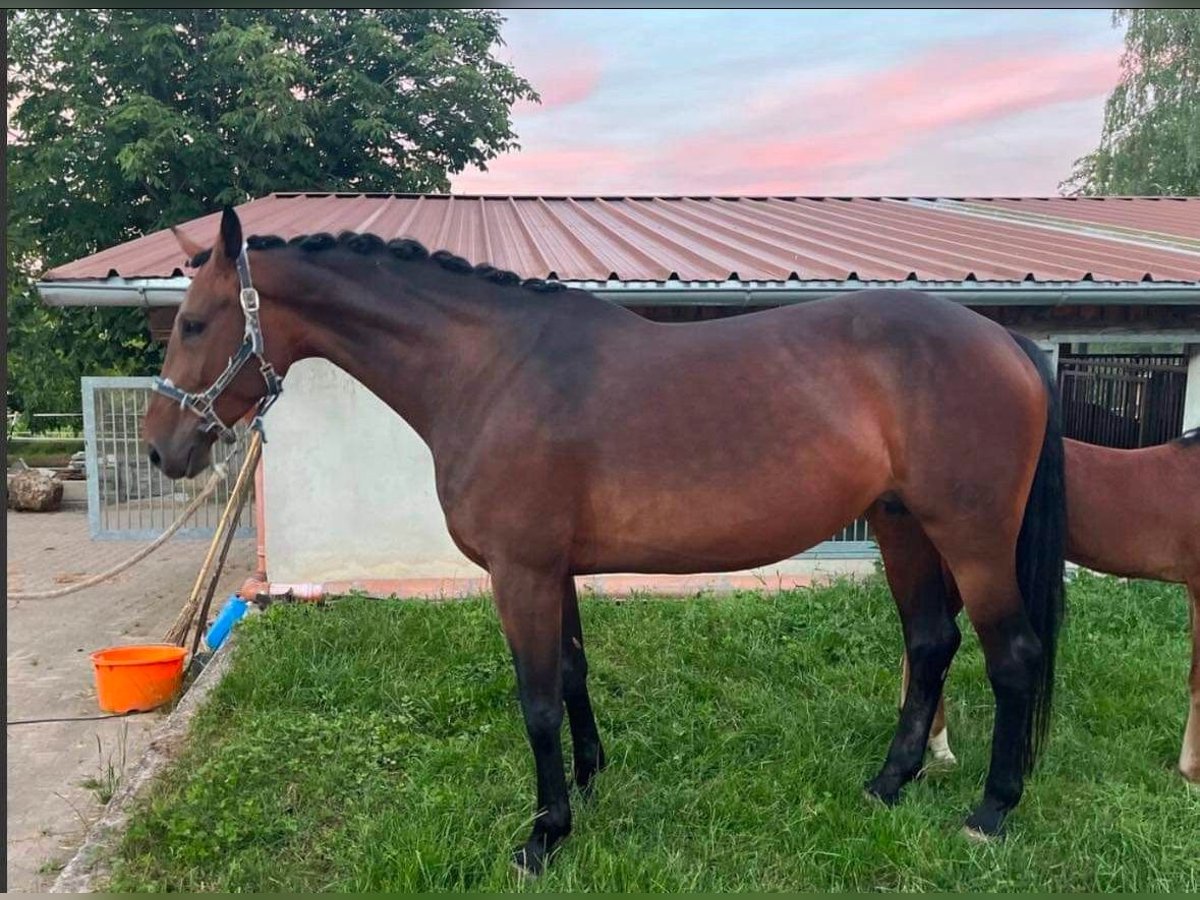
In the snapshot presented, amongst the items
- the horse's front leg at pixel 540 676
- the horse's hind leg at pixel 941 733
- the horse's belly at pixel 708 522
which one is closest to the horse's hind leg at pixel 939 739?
the horse's hind leg at pixel 941 733

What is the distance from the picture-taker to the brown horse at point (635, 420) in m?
2.67

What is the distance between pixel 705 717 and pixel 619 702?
0.45 metres

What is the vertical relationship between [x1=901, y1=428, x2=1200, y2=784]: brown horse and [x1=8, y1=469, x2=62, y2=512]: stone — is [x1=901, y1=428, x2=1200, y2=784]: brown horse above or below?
above

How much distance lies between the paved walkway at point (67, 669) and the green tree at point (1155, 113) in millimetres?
19983

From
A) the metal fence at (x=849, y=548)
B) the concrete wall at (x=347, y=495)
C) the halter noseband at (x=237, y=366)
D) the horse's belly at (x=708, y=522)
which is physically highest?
the halter noseband at (x=237, y=366)

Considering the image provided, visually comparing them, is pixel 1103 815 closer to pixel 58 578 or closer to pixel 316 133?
pixel 58 578

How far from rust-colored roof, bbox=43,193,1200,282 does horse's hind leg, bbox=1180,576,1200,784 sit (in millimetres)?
2785

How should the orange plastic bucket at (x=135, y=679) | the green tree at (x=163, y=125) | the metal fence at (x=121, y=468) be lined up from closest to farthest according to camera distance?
the orange plastic bucket at (x=135, y=679)
the metal fence at (x=121, y=468)
the green tree at (x=163, y=125)

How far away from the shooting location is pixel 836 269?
19.1 feet

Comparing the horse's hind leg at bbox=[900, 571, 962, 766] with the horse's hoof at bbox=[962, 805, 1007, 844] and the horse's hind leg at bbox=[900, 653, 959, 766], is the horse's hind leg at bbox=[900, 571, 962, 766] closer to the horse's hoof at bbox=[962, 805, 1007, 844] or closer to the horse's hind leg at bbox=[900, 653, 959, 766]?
the horse's hind leg at bbox=[900, 653, 959, 766]

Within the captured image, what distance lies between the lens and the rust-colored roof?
5.66 m

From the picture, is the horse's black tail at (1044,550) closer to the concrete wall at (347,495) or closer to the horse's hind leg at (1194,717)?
the horse's hind leg at (1194,717)

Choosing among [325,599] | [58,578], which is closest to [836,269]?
[325,599]

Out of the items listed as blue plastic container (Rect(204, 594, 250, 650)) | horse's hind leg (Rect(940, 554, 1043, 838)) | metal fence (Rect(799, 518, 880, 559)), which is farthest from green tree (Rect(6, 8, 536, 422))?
horse's hind leg (Rect(940, 554, 1043, 838))
